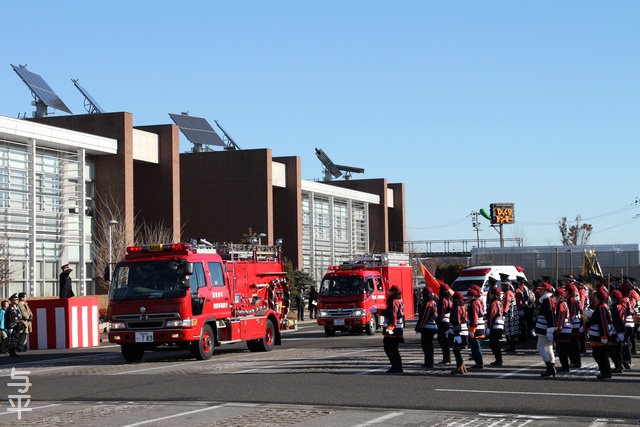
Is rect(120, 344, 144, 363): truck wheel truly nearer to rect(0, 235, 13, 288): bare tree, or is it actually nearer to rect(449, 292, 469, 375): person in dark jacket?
rect(449, 292, 469, 375): person in dark jacket

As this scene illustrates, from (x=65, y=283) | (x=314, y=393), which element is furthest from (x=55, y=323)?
(x=314, y=393)

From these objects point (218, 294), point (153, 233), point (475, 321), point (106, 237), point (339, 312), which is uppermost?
point (153, 233)

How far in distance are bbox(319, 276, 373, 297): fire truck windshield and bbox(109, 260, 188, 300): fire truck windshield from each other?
1250 centimetres

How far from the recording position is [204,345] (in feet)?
76.3

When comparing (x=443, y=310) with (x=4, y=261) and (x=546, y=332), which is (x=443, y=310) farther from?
(x=4, y=261)

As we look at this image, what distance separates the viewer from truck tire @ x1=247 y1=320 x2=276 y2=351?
26391 millimetres

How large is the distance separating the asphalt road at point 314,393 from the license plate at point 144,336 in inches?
27.8

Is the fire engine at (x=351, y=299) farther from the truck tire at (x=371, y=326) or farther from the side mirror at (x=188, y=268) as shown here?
the side mirror at (x=188, y=268)

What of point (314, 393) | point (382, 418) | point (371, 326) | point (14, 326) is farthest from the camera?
point (371, 326)

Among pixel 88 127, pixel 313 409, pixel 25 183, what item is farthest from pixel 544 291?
pixel 88 127

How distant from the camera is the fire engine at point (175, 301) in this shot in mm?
22375

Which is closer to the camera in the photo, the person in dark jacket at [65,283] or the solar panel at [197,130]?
the person in dark jacket at [65,283]

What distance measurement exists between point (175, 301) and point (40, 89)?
1425 inches

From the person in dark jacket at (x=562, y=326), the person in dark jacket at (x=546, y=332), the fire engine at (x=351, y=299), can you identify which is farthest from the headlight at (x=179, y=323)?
the fire engine at (x=351, y=299)
